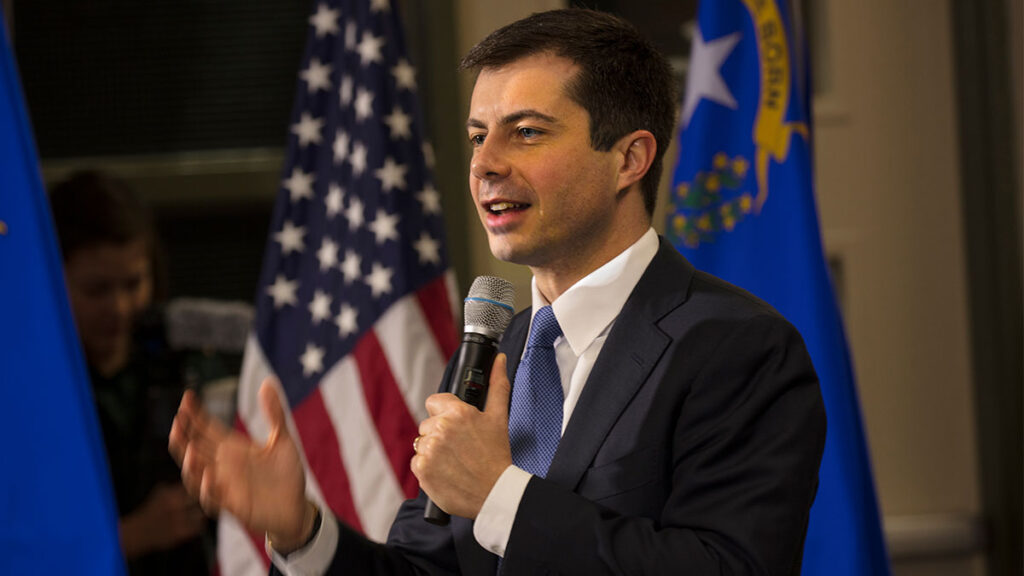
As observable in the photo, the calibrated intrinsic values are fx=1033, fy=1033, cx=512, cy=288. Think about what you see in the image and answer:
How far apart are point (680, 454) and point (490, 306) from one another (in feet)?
0.82

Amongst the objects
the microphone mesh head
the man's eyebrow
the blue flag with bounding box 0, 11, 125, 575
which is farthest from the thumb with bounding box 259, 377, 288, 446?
the blue flag with bounding box 0, 11, 125, 575

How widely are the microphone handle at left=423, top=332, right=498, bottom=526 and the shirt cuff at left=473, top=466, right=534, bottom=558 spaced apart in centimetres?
5

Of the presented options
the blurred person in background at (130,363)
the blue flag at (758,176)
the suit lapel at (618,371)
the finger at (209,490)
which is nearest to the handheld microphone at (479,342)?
the suit lapel at (618,371)

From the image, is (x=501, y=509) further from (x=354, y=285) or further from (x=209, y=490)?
(x=354, y=285)

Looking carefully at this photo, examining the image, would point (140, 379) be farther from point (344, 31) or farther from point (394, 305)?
point (344, 31)

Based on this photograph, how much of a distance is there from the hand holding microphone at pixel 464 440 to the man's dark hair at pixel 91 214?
142cm

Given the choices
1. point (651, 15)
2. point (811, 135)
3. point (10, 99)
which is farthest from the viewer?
point (651, 15)

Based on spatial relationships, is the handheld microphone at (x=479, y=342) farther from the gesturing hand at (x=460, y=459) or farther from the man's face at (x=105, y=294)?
the man's face at (x=105, y=294)

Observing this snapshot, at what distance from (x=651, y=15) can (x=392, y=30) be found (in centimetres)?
75

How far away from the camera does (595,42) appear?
3.59 ft

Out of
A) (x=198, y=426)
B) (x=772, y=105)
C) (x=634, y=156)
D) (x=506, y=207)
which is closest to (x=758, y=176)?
(x=772, y=105)

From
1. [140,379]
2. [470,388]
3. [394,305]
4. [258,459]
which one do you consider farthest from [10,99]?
[470,388]

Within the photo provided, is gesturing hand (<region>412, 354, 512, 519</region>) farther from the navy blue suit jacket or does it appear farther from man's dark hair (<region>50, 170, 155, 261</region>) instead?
man's dark hair (<region>50, 170, 155, 261</region>)

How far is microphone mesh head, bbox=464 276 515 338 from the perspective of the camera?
1064 mm
